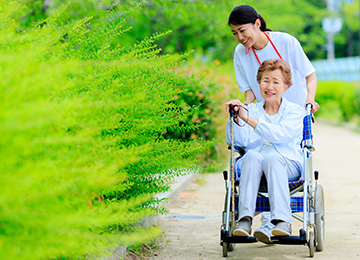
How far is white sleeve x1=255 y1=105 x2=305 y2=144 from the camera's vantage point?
14.8ft

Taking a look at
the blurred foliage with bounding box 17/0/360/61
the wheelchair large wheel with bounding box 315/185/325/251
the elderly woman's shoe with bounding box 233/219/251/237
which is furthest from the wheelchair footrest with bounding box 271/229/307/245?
the blurred foliage with bounding box 17/0/360/61

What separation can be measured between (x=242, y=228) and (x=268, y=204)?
329 mm

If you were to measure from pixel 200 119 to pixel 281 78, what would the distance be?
5.16m

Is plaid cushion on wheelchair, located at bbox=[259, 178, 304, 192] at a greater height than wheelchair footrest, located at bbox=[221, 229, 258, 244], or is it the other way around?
plaid cushion on wheelchair, located at bbox=[259, 178, 304, 192]

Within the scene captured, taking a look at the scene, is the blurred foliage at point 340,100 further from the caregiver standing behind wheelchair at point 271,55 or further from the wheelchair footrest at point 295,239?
the wheelchair footrest at point 295,239

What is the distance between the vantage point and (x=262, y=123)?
450 centimetres

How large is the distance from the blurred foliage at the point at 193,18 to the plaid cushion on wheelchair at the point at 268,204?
1.72 metres

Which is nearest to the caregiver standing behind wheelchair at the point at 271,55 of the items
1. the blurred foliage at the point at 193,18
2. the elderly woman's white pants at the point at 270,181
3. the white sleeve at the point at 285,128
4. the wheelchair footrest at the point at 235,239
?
the white sleeve at the point at 285,128

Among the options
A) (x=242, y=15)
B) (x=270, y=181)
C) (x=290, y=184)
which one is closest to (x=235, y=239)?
(x=270, y=181)

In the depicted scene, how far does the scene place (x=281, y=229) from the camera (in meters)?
4.18

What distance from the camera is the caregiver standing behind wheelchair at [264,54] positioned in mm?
5004

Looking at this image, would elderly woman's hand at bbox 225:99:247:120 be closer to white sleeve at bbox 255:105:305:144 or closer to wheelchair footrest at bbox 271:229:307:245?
white sleeve at bbox 255:105:305:144

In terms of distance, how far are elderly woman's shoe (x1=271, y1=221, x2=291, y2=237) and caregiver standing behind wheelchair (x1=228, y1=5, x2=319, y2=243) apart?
119 centimetres

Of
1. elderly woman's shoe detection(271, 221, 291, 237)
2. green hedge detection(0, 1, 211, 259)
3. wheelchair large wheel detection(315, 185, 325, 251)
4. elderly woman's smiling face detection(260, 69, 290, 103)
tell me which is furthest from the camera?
elderly woman's smiling face detection(260, 69, 290, 103)
